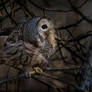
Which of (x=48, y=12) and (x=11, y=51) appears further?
(x=48, y=12)

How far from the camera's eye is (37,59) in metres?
1.00

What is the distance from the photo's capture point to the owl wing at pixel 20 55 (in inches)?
38.7

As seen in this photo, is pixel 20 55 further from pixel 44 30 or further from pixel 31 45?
pixel 44 30

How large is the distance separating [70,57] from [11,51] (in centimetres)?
45

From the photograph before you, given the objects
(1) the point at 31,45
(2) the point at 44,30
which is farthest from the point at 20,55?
(2) the point at 44,30

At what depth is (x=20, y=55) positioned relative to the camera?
98 cm

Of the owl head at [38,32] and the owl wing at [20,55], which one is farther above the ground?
the owl head at [38,32]

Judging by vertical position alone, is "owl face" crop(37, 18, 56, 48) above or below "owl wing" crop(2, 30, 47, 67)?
above

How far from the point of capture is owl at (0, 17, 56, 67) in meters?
0.97

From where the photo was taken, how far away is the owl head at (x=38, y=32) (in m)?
0.97

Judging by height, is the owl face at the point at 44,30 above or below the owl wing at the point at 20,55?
above

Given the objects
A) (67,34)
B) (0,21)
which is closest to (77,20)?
(67,34)

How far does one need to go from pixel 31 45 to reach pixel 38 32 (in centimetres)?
8

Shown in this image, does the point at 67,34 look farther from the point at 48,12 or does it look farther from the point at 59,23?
the point at 48,12
